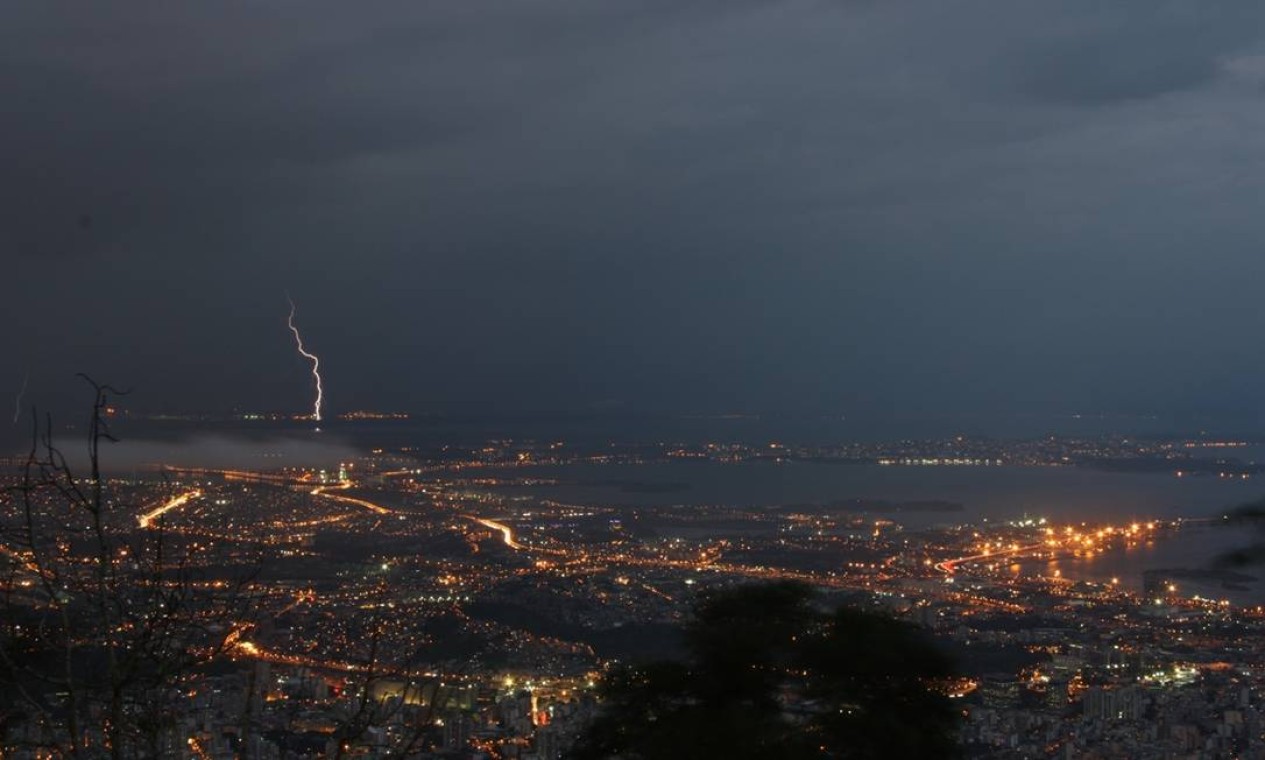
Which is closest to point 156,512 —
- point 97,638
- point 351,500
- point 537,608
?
point 97,638

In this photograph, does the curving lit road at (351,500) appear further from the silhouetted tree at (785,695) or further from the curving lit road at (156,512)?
the silhouetted tree at (785,695)

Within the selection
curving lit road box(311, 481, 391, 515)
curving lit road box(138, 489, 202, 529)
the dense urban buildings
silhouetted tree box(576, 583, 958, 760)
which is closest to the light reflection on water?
the dense urban buildings

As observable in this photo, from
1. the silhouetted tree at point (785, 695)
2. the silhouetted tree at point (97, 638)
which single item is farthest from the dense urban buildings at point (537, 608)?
the silhouetted tree at point (785, 695)

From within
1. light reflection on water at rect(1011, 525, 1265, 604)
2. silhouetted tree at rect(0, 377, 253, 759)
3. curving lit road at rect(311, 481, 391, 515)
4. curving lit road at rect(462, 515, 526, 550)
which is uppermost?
silhouetted tree at rect(0, 377, 253, 759)

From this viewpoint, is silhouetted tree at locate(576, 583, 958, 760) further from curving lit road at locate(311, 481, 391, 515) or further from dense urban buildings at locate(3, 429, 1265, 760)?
curving lit road at locate(311, 481, 391, 515)

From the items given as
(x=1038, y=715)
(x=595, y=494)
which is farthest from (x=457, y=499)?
(x=1038, y=715)

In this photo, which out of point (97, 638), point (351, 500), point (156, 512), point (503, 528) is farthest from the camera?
point (351, 500)

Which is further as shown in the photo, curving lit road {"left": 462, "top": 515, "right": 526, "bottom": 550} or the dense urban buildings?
curving lit road {"left": 462, "top": 515, "right": 526, "bottom": 550}

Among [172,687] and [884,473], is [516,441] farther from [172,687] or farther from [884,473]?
[172,687]

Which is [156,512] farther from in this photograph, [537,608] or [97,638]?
[537,608]
